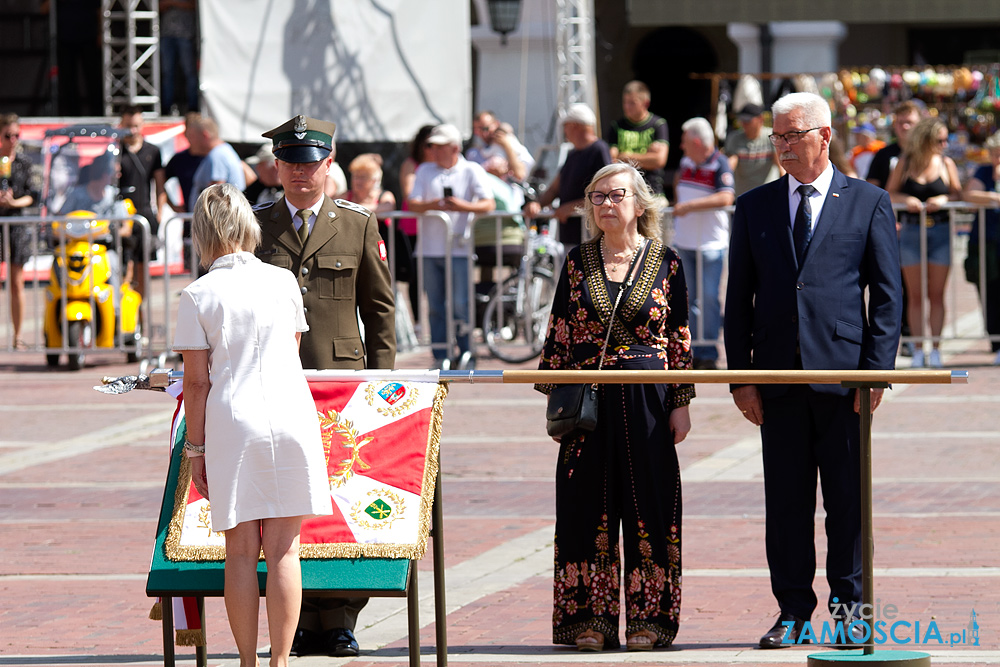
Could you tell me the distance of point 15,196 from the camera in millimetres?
15508

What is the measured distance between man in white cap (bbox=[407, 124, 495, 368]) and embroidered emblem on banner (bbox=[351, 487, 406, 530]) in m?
7.80

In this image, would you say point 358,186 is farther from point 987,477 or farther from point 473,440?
point 987,477

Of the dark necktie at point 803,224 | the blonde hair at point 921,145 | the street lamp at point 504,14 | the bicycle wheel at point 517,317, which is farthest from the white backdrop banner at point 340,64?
the dark necktie at point 803,224

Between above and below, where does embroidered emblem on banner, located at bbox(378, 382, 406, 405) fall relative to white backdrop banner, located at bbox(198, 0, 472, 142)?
below

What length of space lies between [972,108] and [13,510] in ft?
65.5

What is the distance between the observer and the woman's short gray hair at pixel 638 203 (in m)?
5.86

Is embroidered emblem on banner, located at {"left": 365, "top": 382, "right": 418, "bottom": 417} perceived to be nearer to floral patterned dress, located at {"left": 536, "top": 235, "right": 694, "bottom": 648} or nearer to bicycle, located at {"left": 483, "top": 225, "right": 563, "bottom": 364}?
floral patterned dress, located at {"left": 536, "top": 235, "right": 694, "bottom": 648}

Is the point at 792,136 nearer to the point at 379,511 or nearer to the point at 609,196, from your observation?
the point at 609,196

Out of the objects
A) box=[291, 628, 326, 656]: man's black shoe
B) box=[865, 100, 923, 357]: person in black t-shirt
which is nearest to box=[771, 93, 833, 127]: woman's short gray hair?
box=[291, 628, 326, 656]: man's black shoe

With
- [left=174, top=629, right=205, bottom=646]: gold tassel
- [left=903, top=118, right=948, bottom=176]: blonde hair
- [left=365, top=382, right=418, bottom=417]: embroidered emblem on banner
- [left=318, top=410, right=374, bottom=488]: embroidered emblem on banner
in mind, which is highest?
[left=903, top=118, right=948, bottom=176]: blonde hair

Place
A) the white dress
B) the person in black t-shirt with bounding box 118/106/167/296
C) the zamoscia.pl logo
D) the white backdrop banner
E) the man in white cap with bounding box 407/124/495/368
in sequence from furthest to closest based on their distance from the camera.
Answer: the white backdrop banner
the person in black t-shirt with bounding box 118/106/167/296
the man in white cap with bounding box 407/124/495/368
the zamoscia.pl logo
the white dress

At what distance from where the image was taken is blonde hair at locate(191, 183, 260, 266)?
478 centimetres

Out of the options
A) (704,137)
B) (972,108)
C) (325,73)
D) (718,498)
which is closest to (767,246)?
(718,498)

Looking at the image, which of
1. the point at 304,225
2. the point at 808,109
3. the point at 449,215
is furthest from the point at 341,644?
the point at 449,215
